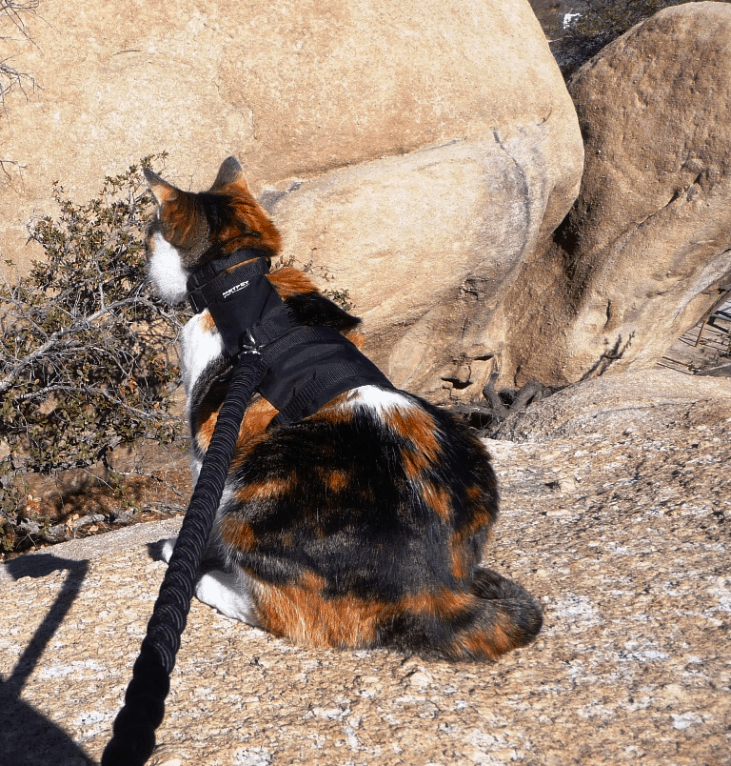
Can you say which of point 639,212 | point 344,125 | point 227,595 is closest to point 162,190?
point 227,595

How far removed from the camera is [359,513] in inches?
82.4

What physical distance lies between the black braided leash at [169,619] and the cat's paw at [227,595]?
2.06 feet

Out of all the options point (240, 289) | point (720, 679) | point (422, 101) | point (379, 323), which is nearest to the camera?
point (720, 679)

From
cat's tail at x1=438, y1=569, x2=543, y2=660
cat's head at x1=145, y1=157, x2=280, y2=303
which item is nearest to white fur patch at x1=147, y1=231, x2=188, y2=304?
cat's head at x1=145, y1=157, x2=280, y2=303

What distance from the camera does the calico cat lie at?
208 cm

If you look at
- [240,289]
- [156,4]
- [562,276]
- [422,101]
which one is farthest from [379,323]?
[240,289]

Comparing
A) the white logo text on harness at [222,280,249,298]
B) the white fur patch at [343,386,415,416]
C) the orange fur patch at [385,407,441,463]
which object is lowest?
the orange fur patch at [385,407,441,463]

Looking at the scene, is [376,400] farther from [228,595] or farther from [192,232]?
[192,232]

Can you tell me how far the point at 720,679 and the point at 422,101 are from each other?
471cm

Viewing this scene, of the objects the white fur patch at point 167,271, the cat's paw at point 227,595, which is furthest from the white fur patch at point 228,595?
the white fur patch at point 167,271

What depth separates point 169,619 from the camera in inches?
53.4

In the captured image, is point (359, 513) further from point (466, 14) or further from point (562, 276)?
point (562, 276)

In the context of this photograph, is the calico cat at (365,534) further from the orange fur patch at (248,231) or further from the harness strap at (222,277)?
the orange fur patch at (248,231)

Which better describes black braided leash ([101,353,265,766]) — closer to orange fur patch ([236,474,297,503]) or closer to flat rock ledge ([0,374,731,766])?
orange fur patch ([236,474,297,503])
